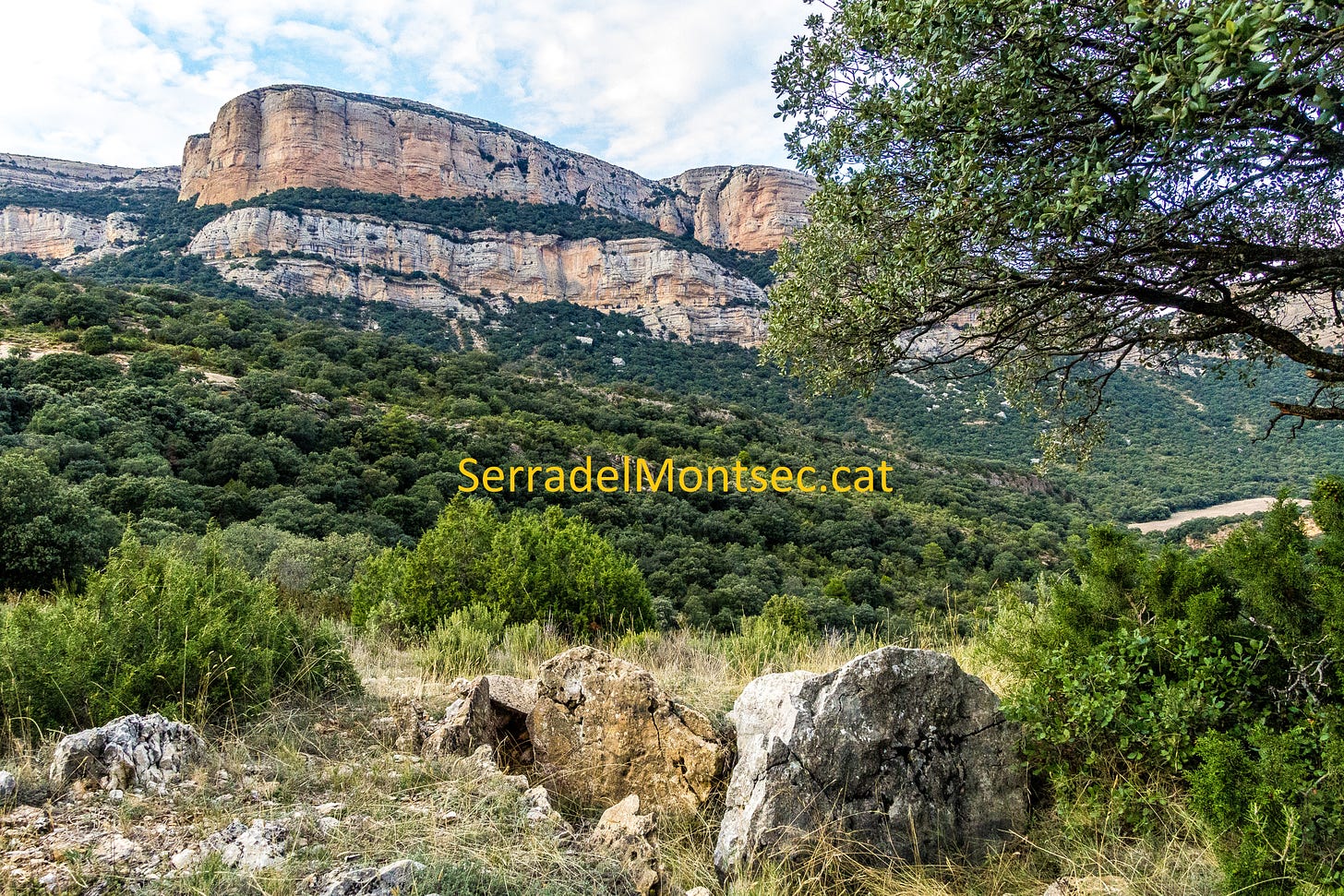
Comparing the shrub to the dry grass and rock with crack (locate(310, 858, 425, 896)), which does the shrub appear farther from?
rock with crack (locate(310, 858, 425, 896))

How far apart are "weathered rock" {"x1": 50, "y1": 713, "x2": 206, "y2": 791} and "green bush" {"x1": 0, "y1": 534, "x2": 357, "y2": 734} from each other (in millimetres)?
380

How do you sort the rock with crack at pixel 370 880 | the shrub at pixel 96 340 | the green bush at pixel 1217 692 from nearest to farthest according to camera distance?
the rock with crack at pixel 370 880 → the green bush at pixel 1217 692 → the shrub at pixel 96 340

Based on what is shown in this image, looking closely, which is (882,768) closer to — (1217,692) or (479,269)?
(1217,692)

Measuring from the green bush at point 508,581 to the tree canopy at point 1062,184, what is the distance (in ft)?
10.5

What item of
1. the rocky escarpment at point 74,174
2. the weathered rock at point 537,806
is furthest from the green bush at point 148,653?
the rocky escarpment at point 74,174

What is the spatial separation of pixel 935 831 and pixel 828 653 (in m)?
2.40

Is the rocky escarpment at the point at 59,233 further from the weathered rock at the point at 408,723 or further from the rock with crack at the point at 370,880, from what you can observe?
the rock with crack at the point at 370,880

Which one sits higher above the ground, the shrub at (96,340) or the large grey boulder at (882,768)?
the shrub at (96,340)

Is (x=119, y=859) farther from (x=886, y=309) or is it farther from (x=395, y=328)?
(x=395, y=328)

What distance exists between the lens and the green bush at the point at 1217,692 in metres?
2.13

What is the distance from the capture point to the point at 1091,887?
7.75 feet

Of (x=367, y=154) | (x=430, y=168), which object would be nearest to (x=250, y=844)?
(x=367, y=154)

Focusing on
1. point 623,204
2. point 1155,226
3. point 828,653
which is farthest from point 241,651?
point 623,204

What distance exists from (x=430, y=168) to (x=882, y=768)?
101 m
